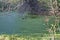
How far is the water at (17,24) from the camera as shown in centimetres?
1817

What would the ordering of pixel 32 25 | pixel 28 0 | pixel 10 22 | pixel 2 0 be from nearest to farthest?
pixel 32 25, pixel 10 22, pixel 28 0, pixel 2 0

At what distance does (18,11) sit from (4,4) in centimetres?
241

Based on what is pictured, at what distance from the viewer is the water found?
18.2 m

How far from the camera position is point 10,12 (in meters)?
24.9

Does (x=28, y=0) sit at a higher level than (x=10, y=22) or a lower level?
higher

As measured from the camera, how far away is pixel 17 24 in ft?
68.4

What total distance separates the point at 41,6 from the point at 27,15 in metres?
1.78

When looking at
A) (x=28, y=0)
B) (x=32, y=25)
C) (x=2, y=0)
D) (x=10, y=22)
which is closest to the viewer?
(x=32, y=25)

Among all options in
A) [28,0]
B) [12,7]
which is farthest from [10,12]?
[28,0]

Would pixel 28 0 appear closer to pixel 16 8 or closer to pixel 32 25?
pixel 16 8

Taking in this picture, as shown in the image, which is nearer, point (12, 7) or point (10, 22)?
point (10, 22)

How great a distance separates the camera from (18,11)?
78.3 feet

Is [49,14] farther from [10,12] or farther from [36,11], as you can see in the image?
[10,12]

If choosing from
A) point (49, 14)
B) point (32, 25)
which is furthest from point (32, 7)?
point (32, 25)
